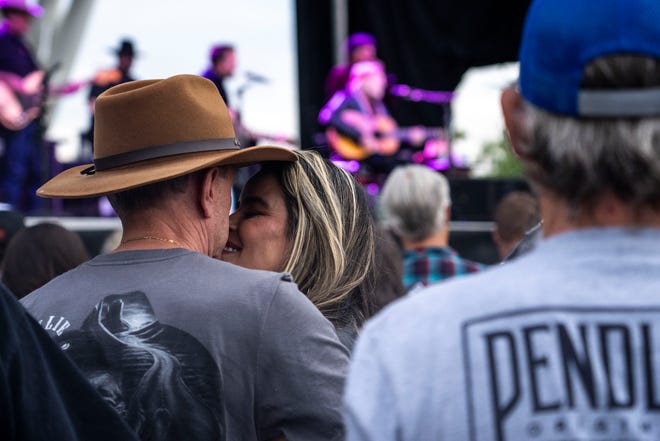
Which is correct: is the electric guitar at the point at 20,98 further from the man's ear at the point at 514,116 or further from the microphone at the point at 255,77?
the man's ear at the point at 514,116

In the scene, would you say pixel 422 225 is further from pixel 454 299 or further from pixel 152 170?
pixel 454 299

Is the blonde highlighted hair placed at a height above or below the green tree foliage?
above

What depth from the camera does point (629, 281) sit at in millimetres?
1000

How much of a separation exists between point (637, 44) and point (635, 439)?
1.29 feet

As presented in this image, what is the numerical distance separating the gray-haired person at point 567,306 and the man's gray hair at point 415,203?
2791mm

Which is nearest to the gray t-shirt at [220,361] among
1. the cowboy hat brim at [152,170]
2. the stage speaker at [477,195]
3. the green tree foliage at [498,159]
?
the cowboy hat brim at [152,170]

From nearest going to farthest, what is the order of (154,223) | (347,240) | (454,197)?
(154,223) < (347,240) < (454,197)

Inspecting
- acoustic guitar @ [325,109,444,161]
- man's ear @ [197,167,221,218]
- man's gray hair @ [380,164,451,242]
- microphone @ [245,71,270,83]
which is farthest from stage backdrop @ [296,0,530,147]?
man's ear @ [197,167,221,218]

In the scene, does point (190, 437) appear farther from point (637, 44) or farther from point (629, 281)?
point (637, 44)

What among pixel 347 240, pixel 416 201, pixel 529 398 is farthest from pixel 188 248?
pixel 416 201

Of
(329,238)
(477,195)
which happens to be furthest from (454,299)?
(477,195)

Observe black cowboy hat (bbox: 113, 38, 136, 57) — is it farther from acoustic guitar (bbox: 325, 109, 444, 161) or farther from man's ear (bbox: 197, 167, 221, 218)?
man's ear (bbox: 197, 167, 221, 218)

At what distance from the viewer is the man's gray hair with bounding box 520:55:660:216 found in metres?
0.98

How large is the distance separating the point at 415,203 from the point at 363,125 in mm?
7404
